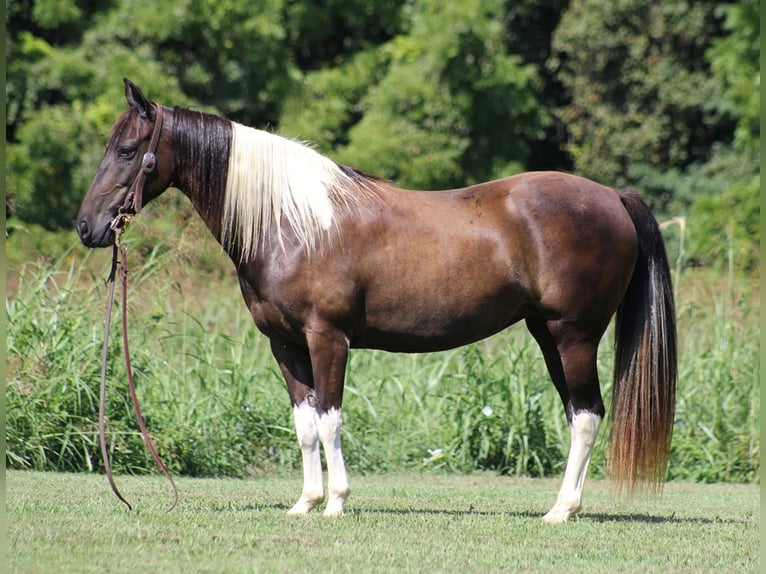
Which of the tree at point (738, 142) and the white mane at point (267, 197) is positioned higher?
the tree at point (738, 142)

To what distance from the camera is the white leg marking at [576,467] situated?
5578 mm

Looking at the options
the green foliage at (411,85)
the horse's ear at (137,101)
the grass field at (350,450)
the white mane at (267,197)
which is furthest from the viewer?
the green foliage at (411,85)

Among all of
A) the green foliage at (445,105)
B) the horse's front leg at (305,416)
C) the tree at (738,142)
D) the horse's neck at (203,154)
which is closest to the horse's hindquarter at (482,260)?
the horse's front leg at (305,416)

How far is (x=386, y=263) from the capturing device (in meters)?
5.54

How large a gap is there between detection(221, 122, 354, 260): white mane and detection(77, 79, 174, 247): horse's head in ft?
1.31

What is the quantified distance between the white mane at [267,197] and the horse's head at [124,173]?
0.40 meters

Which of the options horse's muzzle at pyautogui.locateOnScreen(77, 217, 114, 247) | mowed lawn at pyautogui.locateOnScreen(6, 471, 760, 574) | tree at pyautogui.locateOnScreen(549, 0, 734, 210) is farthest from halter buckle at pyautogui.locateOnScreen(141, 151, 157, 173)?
tree at pyautogui.locateOnScreen(549, 0, 734, 210)

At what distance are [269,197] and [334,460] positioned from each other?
1.35 metres

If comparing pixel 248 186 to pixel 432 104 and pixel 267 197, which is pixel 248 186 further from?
pixel 432 104

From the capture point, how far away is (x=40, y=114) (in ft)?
58.1

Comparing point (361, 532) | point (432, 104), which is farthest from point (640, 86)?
point (361, 532)

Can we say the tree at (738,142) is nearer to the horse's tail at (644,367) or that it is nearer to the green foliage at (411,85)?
the green foliage at (411,85)

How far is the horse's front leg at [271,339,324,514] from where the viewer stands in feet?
18.2

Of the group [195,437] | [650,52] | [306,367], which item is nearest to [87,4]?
[650,52]
